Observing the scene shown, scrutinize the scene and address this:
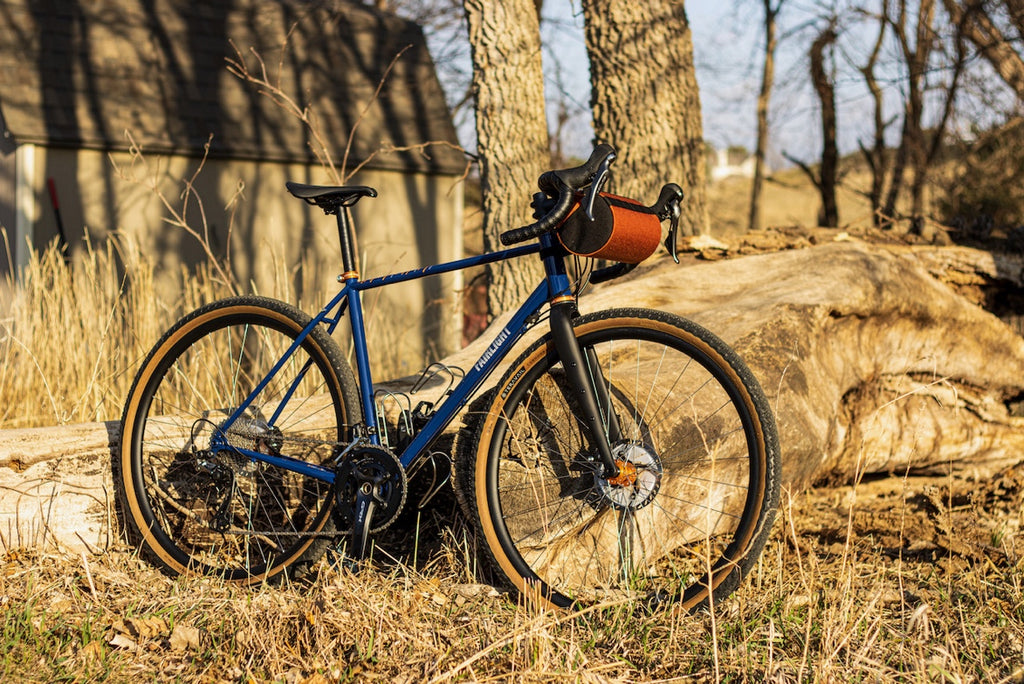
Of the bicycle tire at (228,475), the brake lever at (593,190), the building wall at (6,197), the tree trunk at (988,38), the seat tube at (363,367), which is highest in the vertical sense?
the tree trunk at (988,38)

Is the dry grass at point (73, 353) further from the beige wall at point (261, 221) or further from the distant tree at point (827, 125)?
the distant tree at point (827, 125)

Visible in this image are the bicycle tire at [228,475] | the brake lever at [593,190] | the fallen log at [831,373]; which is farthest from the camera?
the fallen log at [831,373]

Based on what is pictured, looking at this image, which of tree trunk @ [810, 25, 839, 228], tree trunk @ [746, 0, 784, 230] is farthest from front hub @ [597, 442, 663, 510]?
tree trunk @ [746, 0, 784, 230]

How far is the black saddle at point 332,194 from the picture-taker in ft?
10.8

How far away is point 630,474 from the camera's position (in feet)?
9.47

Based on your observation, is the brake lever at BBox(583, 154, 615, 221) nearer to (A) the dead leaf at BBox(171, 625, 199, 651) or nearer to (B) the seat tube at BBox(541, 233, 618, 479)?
(B) the seat tube at BBox(541, 233, 618, 479)

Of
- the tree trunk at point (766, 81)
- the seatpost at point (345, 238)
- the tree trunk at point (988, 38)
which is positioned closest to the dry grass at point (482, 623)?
the seatpost at point (345, 238)

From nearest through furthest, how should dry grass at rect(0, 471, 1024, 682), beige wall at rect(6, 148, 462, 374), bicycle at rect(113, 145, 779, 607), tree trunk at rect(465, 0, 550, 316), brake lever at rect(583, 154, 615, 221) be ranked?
dry grass at rect(0, 471, 1024, 682) < brake lever at rect(583, 154, 615, 221) < bicycle at rect(113, 145, 779, 607) < tree trunk at rect(465, 0, 550, 316) < beige wall at rect(6, 148, 462, 374)

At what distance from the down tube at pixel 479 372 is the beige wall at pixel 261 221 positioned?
551 centimetres

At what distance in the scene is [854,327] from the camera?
4422 millimetres

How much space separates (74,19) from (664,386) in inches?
387

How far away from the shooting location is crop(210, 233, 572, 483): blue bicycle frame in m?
2.94

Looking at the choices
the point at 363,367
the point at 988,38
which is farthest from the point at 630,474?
the point at 988,38

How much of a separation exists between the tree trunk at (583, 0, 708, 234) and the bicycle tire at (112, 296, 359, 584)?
10.0 ft
